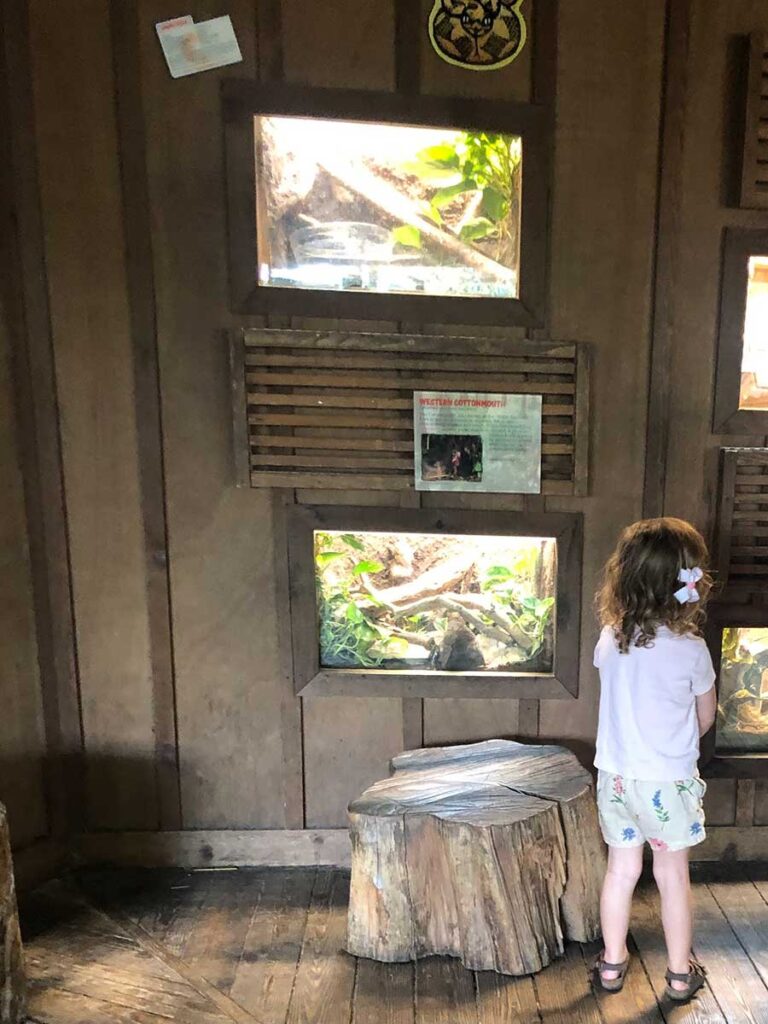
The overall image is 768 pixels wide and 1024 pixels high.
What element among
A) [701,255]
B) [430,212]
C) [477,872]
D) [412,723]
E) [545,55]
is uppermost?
[545,55]

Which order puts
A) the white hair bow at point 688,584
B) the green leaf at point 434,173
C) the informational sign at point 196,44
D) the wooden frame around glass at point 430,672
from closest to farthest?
the white hair bow at point 688,584 → the informational sign at point 196,44 → the green leaf at point 434,173 → the wooden frame around glass at point 430,672

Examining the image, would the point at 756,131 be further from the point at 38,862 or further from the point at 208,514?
the point at 38,862

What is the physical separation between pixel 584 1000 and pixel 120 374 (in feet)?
6.66

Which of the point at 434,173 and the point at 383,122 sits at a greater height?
the point at 383,122

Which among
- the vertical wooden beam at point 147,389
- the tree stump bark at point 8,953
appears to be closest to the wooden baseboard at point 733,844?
the vertical wooden beam at point 147,389

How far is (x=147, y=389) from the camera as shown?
2062 mm

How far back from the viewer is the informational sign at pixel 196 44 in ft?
6.23

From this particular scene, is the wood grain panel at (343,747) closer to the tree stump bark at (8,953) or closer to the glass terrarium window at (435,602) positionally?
the glass terrarium window at (435,602)

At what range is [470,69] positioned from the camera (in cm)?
194

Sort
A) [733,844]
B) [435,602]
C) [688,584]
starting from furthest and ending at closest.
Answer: [733,844] → [435,602] → [688,584]

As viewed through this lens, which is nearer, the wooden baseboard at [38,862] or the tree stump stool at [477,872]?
the tree stump stool at [477,872]

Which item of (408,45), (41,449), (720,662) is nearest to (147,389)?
(41,449)

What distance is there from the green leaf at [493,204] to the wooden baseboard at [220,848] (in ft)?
6.23

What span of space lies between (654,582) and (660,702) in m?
0.28
